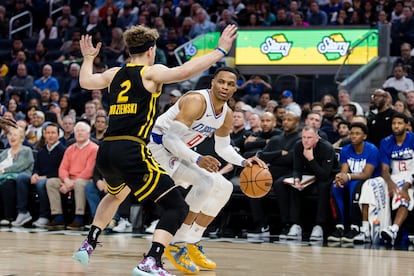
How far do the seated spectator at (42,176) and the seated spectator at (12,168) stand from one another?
0.12 m

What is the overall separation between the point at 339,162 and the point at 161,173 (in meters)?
5.32

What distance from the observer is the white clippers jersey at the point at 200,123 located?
6973 mm

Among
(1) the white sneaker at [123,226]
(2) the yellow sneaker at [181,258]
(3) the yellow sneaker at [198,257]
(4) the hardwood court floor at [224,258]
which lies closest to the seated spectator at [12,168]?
(1) the white sneaker at [123,226]

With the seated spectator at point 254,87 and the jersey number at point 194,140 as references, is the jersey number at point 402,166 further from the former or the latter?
the seated spectator at point 254,87

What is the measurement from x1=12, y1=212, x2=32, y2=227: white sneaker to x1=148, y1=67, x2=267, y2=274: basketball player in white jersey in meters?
5.72

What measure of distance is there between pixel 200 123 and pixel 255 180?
72 centimetres

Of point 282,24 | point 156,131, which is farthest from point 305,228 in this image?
point 282,24

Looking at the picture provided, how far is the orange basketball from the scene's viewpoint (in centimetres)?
716

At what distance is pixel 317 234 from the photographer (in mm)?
10719

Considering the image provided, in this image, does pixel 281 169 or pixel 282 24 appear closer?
pixel 281 169

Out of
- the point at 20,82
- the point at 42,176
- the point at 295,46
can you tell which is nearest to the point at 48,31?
the point at 20,82

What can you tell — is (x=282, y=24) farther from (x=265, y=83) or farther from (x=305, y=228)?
(x=305, y=228)

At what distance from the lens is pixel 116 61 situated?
18.4 m

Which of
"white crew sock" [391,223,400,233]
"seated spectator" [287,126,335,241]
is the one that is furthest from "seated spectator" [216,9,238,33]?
"white crew sock" [391,223,400,233]
